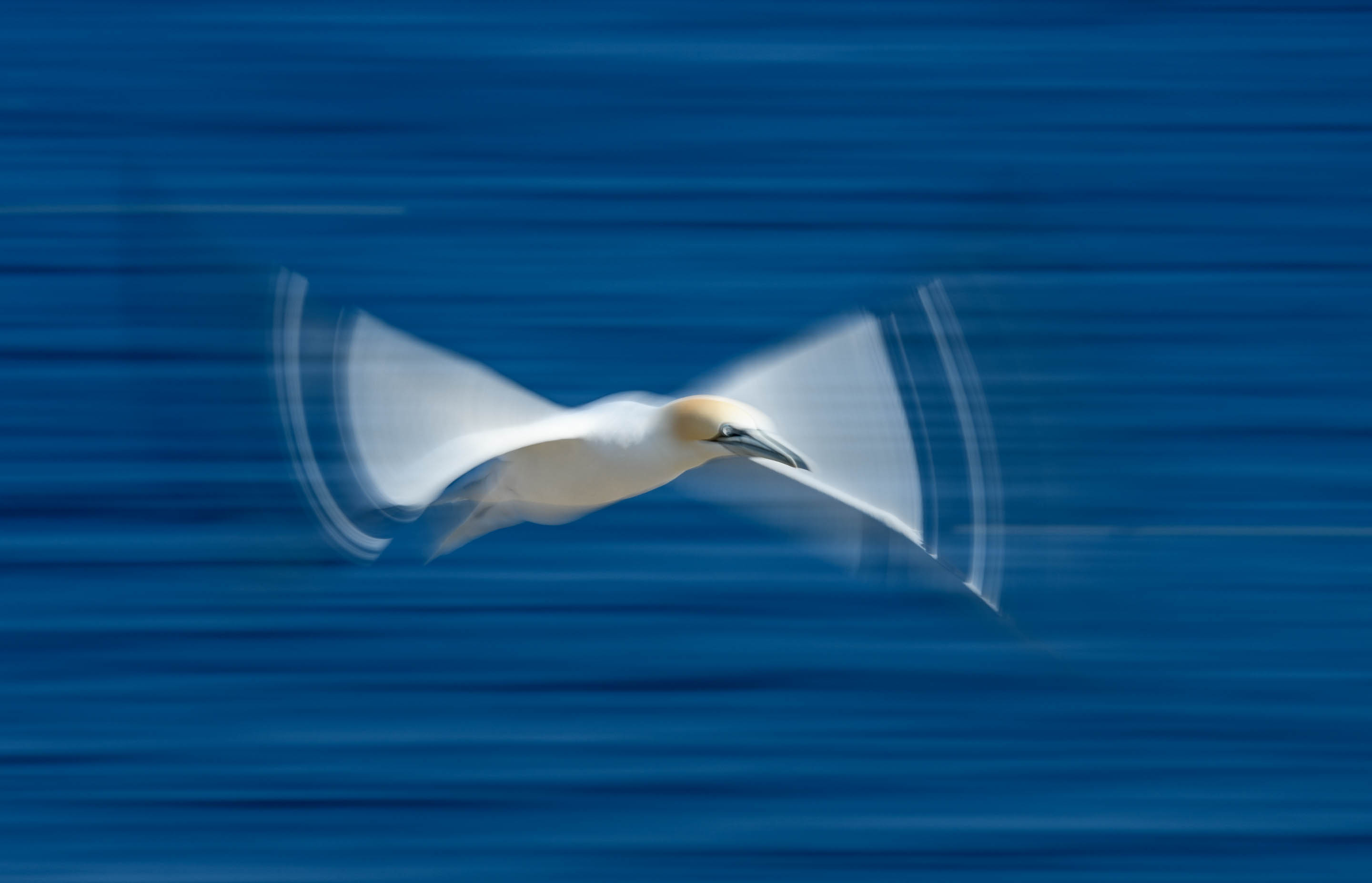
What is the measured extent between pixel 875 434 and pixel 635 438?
36 cm

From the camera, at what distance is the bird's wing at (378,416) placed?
5.00 feet

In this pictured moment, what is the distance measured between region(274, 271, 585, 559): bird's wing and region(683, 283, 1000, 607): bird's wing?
0.94 feet

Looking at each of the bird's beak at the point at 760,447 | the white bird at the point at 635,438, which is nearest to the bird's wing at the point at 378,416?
the white bird at the point at 635,438

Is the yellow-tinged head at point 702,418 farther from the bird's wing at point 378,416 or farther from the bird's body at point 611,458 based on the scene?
the bird's wing at point 378,416

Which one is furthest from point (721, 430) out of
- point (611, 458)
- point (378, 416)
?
point (378, 416)

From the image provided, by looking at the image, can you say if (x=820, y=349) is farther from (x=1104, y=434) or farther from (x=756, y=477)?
(x=1104, y=434)

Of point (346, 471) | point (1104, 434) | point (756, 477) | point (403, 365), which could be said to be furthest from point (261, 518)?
point (1104, 434)

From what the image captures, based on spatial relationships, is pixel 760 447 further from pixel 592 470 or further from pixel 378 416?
pixel 378 416

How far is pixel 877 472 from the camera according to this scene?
178 centimetres

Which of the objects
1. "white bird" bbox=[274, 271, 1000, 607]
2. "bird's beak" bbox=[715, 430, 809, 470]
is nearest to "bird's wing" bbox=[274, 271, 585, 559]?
"white bird" bbox=[274, 271, 1000, 607]

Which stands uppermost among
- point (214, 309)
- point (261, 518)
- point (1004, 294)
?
point (1004, 294)

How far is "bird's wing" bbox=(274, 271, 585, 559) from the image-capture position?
1.52 meters

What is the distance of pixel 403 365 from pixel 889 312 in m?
0.62

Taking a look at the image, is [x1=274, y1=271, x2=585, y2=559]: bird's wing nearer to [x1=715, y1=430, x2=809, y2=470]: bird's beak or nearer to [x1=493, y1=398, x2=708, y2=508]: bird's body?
[x1=493, y1=398, x2=708, y2=508]: bird's body
